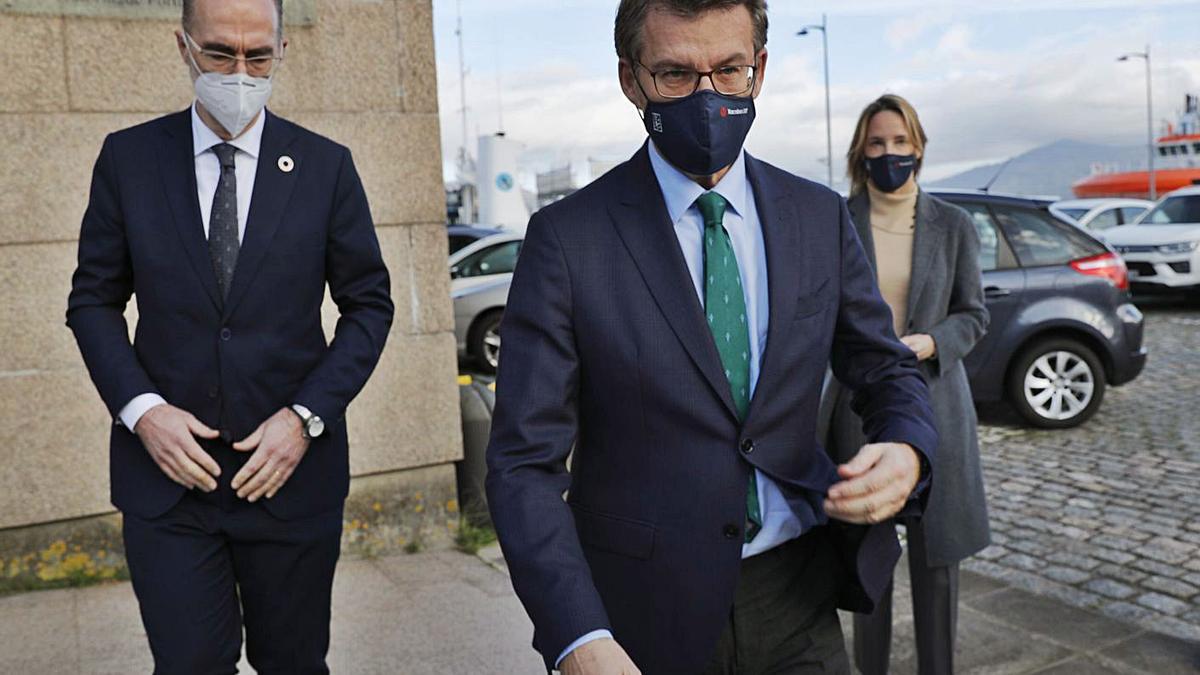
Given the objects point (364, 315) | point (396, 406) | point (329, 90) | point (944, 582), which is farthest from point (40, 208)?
point (944, 582)

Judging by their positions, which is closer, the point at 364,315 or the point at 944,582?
the point at 364,315

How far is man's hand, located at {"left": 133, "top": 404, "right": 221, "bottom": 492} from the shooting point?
101 inches

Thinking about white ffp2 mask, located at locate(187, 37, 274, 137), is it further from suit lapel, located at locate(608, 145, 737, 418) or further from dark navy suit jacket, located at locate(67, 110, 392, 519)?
suit lapel, located at locate(608, 145, 737, 418)

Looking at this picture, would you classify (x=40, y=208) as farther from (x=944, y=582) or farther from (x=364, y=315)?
(x=944, y=582)

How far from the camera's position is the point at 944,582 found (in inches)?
147

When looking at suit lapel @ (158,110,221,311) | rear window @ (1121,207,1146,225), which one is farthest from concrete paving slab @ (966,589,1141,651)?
rear window @ (1121,207,1146,225)

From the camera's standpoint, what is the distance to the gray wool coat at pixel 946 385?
377 cm

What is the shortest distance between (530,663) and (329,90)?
2.58 m

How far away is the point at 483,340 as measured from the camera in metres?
13.2

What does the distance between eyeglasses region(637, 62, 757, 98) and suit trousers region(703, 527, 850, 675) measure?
0.84 meters

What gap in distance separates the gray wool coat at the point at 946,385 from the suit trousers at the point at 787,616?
1638 mm

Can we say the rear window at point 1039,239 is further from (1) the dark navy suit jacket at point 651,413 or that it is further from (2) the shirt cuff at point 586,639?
(2) the shirt cuff at point 586,639

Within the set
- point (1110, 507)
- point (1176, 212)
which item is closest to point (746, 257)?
point (1110, 507)

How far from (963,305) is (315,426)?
2.32 m
